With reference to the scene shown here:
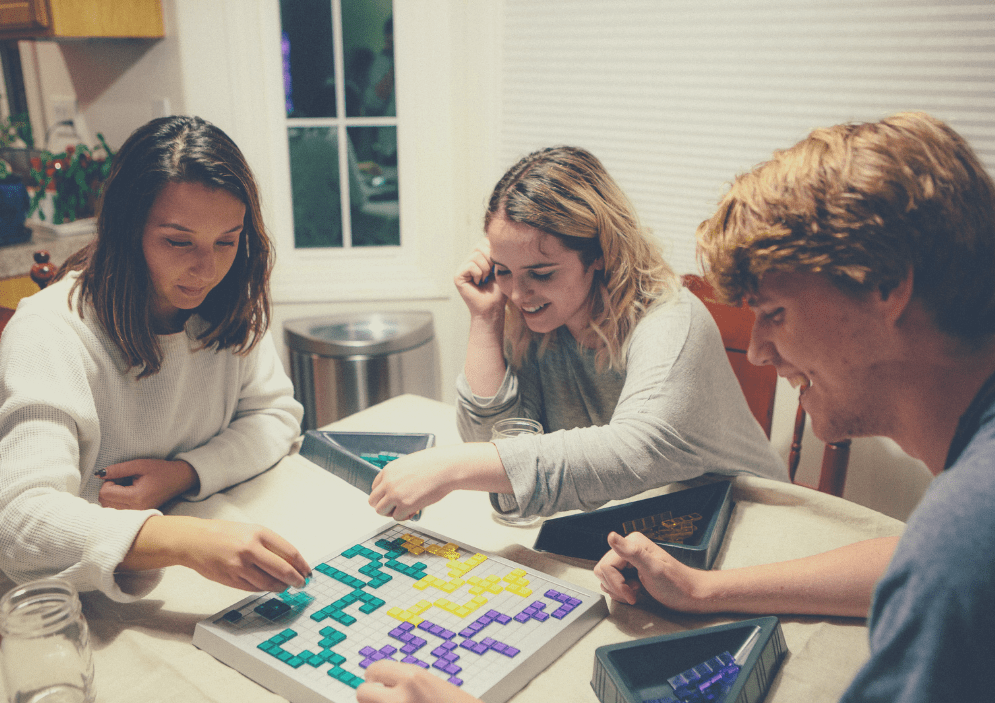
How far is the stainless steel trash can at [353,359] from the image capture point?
255 centimetres

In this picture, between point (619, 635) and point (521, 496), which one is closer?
point (619, 635)

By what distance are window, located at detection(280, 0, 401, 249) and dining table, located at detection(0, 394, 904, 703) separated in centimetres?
166

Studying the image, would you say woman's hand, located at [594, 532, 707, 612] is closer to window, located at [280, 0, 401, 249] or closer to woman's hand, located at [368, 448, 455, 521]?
woman's hand, located at [368, 448, 455, 521]

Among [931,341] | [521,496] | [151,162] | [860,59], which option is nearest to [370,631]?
[521,496]

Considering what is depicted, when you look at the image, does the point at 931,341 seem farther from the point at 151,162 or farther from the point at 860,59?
the point at 860,59

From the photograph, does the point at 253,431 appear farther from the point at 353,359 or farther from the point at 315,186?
the point at 315,186

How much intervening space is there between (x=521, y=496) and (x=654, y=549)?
8.7 inches

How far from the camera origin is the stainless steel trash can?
8.38 ft

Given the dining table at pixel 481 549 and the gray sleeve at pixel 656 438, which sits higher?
the gray sleeve at pixel 656 438

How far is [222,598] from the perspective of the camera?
911 mm

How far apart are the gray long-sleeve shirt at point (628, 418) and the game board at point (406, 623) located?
175 millimetres

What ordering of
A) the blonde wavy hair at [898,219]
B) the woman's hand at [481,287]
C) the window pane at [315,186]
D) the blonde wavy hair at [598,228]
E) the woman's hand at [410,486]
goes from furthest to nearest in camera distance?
the window pane at [315,186]
the woman's hand at [481,287]
the blonde wavy hair at [598,228]
the woman's hand at [410,486]
the blonde wavy hair at [898,219]

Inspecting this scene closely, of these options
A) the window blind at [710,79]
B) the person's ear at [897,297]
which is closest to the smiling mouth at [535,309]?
the person's ear at [897,297]

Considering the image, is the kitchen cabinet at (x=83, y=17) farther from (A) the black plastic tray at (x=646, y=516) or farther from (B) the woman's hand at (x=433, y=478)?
(A) the black plastic tray at (x=646, y=516)
